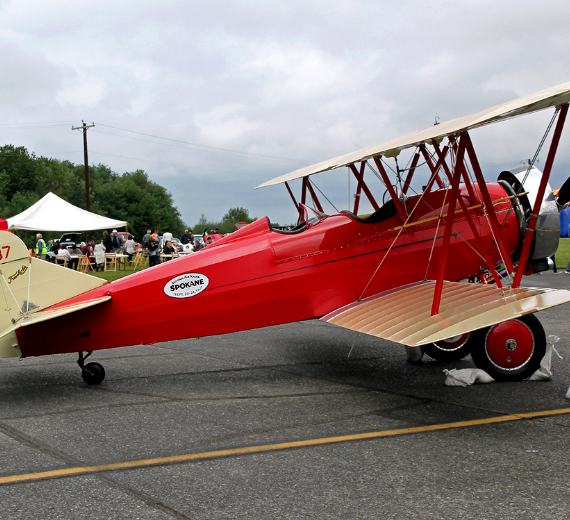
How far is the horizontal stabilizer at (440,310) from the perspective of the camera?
4.73 metres

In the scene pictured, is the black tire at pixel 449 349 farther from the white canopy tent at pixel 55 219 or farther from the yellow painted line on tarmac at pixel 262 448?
the white canopy tent at pixel 55 219

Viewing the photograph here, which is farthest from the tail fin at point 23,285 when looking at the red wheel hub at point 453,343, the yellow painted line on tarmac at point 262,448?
the red wheel hub at point 453,343

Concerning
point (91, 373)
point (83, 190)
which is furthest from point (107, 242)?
point (83, 190)

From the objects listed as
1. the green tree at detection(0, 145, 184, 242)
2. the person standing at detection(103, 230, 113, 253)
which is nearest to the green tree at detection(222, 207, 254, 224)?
the green tree at detection(0, 145, 184, 242)

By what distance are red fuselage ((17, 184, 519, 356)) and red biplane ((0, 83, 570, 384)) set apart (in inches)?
0.4

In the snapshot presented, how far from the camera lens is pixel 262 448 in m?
3.99

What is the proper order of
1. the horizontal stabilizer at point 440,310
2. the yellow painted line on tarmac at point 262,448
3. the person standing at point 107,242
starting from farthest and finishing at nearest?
1. the person standing at point 107,242
2. the horizontal stabilizer at point 440,310
3. the yellow painted line on tarmac at point 262,448

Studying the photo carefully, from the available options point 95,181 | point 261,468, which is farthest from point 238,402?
point 95,181

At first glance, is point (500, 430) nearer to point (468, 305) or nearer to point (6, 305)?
point (468, 305)

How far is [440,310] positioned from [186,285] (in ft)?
8.19

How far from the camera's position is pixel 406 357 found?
23.0 feet

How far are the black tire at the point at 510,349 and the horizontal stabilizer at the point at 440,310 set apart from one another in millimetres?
402

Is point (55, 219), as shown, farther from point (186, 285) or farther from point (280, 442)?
point (280, 442)

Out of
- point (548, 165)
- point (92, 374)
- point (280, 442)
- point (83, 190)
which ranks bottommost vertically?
point (280, 442)
